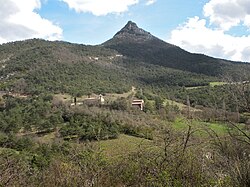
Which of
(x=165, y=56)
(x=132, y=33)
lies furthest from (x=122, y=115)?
(x=132, y=33)

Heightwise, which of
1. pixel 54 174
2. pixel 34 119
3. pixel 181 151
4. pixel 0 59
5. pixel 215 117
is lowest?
pixel 34 119

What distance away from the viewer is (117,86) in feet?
245

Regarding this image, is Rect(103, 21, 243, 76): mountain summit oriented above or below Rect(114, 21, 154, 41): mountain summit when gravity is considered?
below

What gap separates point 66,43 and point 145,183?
324 feet

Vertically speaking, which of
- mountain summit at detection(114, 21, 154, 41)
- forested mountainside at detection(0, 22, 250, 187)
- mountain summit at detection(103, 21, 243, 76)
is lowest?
forested mountainside at detection(0, 22, 250, 187)

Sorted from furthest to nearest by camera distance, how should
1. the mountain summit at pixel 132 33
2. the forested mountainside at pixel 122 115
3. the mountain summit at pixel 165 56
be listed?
the mountain summit at pixel 132 33, the mountain summit at pixel 165 56, the forested mountainside at pixel 122 115

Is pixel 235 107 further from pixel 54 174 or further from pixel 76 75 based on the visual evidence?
pixel 76 75

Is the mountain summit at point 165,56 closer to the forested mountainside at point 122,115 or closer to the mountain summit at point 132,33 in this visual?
the forested mountainside at point 122,115

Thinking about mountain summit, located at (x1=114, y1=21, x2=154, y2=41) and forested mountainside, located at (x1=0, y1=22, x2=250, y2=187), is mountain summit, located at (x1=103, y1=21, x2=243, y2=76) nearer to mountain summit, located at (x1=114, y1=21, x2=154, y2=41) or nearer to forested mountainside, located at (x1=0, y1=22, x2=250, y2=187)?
forested mountainside, located at (x1=0, y1=22, x2=250, y2=187)

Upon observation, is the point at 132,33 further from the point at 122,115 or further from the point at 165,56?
the point at 122,115

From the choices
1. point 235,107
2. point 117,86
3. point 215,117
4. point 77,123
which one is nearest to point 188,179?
point 215,117

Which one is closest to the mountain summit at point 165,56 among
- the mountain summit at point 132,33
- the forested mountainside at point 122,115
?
the forested mountainside at point 122,115

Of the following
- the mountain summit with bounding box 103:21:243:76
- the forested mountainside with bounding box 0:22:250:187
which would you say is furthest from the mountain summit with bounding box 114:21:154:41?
the mountain summit with bounding box 103:21:243:76

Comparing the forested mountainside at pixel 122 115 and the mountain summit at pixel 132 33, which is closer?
the forested mountainside at pixel 122 115
